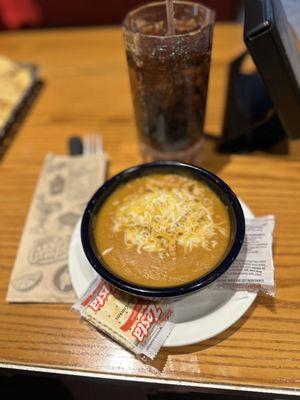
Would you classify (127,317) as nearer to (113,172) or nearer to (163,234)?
(163,234)

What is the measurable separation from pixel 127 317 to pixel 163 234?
0.16 meters

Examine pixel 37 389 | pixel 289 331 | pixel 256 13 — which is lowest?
pixel 37 389

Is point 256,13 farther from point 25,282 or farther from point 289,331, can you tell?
point 25,282

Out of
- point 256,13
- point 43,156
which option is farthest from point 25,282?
point 256,13

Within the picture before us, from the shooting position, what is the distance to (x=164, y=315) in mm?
676

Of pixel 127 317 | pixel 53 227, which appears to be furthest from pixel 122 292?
pixel 53 227

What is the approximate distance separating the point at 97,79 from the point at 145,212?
2.56ft

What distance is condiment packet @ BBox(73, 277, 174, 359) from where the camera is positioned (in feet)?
2.14

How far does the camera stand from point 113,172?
3.41 ft

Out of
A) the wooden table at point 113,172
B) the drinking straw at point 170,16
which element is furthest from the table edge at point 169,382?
the drinking straw at point 170,16

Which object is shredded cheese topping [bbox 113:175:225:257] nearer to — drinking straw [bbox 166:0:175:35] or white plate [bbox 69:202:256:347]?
white plate [bbox 69:202:256:347]

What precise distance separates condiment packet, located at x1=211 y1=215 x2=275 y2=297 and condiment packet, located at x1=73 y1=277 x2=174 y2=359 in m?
0.12

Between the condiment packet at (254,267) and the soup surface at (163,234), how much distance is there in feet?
0.16

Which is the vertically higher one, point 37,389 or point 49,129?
point 49,129
